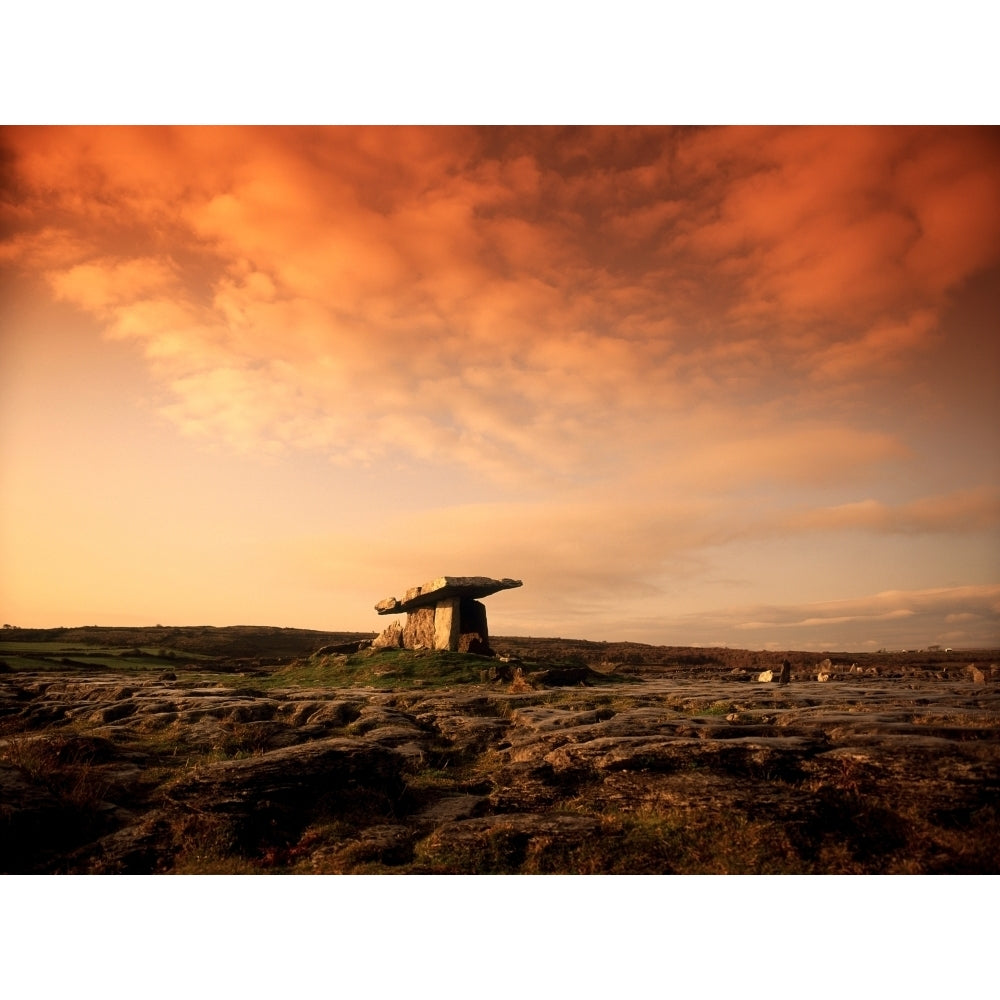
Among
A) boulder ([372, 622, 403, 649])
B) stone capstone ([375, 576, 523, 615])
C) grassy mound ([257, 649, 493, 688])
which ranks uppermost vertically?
stone capstone ([375, 576, 523, 615])

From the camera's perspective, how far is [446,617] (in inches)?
1127

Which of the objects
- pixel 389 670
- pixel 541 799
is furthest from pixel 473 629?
pixel 541 799

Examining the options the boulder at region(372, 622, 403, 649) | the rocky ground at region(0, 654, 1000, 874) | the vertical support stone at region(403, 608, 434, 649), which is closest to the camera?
the rocky ground at region(0, 654, 1000, 874)

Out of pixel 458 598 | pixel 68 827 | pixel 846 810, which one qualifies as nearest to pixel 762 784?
pixel 846 810

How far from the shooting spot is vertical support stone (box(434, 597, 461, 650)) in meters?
27.8

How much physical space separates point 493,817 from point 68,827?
17.0 feet

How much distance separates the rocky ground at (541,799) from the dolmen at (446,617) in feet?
53.0

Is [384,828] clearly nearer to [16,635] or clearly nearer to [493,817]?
[493,817]

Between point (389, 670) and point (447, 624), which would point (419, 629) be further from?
point (389, 670)

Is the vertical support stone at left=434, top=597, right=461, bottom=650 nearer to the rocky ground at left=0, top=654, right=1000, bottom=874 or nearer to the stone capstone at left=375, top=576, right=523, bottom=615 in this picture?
the stone capstone at left=375, top=576, right=523, bottom=615

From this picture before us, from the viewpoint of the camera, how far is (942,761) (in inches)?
288

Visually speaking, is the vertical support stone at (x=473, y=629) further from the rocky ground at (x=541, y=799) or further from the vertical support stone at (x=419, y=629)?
the rocky ground at (x=541, y=799)

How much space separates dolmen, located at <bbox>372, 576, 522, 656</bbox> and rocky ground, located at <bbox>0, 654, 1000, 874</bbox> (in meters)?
16.2

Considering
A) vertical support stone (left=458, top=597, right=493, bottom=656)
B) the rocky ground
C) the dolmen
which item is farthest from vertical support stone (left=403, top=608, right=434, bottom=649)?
the rocky ground
